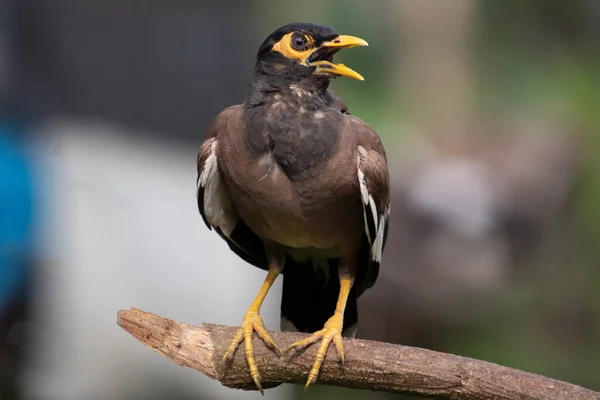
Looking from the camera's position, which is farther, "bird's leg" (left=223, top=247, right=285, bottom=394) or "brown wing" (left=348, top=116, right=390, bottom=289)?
"brown wing" (left=348, top=116, right=390, bottom=289)

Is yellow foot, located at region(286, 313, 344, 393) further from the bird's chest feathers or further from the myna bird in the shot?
the bird's chest feathers

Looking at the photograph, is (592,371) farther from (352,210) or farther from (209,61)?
(352,210)

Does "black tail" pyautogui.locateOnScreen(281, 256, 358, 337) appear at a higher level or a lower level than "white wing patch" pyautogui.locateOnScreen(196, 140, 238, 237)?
lower

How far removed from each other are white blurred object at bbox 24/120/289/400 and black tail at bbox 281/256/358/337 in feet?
4.37

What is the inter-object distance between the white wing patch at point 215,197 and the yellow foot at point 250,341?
31cm

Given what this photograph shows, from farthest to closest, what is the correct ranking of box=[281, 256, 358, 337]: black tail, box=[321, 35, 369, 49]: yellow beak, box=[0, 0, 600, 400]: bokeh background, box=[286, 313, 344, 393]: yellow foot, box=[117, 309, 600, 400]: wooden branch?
box=[0, 0, 600, 400]: bokeh background < box=[281, 256, 358, 337]: black tail < box=[321, 35, 369, 49]: yellow beak < box=[286, 313, 344, 393]: yellow foot < box=[117, 309, 600, 400]: wooden branch

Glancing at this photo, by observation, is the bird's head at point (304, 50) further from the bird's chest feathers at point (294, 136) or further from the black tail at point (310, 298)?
the black tail at point (310, 298)

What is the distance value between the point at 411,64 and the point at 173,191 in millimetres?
3706

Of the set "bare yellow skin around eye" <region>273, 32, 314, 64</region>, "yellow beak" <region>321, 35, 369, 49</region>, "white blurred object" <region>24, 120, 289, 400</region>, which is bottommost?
"white blurred object" <region>24, 120, 289, 400</region>

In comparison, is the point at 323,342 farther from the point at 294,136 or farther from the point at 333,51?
the point at 333,51

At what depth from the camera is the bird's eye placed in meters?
2.22

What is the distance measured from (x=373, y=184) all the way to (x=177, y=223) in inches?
79.3

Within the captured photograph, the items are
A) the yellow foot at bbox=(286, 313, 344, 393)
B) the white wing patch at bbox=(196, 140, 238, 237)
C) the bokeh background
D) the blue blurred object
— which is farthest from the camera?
the bokeh background

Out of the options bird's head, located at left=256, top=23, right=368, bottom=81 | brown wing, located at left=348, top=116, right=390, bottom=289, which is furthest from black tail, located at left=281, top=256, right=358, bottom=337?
bird's head, located at left=256, top=23, right=368, bottom=81
